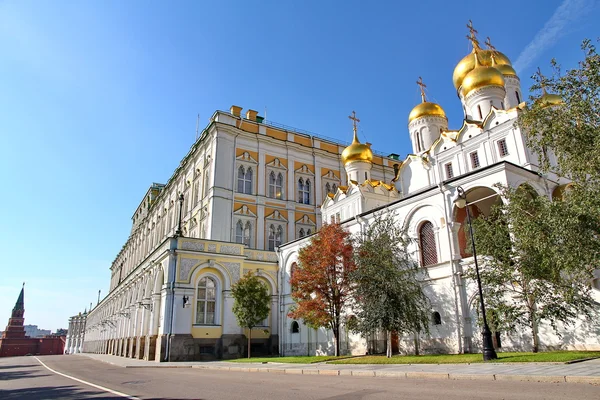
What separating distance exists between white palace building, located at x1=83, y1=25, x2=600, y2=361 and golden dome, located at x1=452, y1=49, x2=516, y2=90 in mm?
94

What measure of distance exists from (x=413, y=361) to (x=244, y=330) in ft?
53.2

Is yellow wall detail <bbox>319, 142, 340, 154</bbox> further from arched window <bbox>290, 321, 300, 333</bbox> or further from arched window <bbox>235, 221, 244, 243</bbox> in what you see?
arched window <bbox>290, 321, 300, 333</bbox>

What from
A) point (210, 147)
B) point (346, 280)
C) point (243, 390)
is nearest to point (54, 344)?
point (210, 147)

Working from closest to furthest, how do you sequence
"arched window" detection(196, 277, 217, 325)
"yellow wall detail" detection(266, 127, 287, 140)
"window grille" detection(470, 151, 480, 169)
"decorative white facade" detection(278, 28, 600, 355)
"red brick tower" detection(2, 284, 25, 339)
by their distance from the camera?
"decorative white facade" detection(278, 28, 600, 355), "window grille" detection(470, 151, 480, 169), "arched window" detection(196, 277, 217, 325), "yellow wall detail" detection(266, 127, 287, 140), "red brick tower" detection(2, 284, 25, 339)

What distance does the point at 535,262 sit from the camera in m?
15.2

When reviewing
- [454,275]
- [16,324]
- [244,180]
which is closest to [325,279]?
[454,275]

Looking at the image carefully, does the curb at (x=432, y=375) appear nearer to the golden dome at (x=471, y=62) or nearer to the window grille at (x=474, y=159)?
the window grille at (x=474, y=159)

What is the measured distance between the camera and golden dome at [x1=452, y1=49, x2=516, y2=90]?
3112 cm

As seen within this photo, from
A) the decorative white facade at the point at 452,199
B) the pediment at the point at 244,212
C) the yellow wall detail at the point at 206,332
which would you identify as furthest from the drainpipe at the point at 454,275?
the pediment at the point at 244,212

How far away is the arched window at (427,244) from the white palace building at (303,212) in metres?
0.05

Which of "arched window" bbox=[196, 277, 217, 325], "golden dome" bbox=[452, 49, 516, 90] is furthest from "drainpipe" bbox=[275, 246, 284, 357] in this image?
"golden dome" bbox=[452, 49, 516, 90]

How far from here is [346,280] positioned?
21.1 meters

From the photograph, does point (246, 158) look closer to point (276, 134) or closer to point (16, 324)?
point (276, 134)

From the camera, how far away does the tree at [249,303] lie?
25844 millimetres
